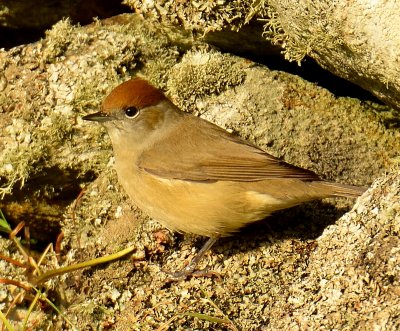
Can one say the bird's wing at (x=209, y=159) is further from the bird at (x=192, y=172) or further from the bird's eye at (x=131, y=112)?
the bird's eye at (x=131, y=112)

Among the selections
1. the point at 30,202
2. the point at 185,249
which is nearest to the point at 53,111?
the point at 30,202

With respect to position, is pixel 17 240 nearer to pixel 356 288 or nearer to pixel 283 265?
pixel 283 265

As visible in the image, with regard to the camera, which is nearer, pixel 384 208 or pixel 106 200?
pixel 384 208

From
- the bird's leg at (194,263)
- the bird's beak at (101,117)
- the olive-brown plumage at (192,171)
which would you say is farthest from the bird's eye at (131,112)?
the bird's leg at (194,263)

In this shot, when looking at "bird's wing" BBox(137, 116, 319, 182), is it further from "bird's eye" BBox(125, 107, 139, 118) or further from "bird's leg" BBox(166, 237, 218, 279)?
"bird's leg" BBox(166, 237, 218, 279)

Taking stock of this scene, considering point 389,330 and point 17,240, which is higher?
point 389,330

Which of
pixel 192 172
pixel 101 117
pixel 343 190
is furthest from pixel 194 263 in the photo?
pixel 101 117

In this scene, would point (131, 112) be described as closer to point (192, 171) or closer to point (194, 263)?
point (192, 171)

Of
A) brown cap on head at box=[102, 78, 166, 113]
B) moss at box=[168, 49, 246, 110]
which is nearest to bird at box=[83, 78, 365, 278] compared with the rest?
brown cap on head at box=[102, 78, 166, 113]
